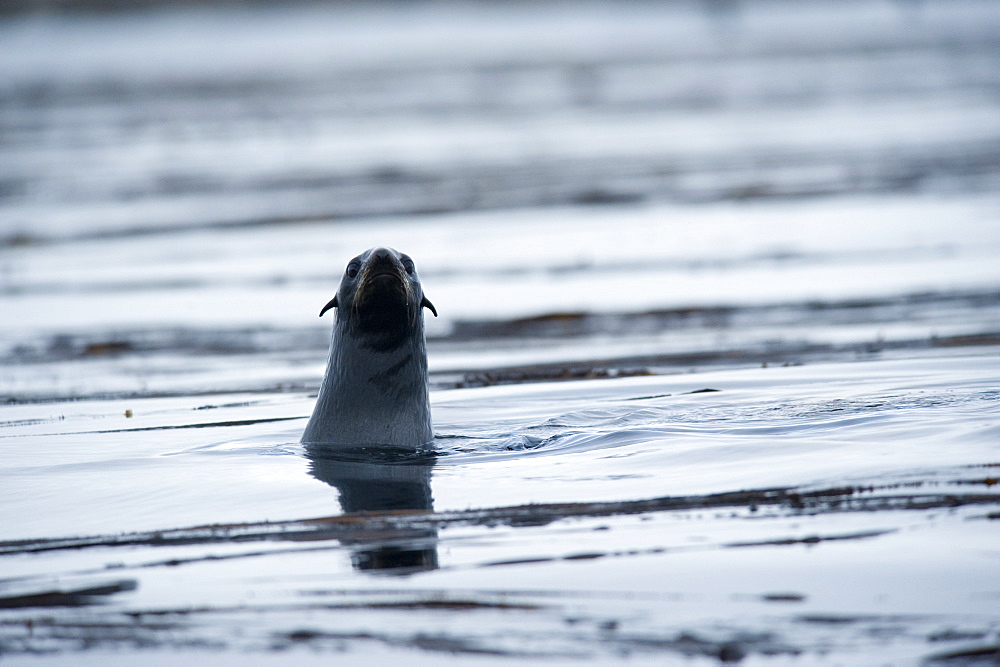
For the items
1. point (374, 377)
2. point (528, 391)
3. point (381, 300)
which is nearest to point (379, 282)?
point (381, 300)

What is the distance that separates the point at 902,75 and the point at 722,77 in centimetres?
463

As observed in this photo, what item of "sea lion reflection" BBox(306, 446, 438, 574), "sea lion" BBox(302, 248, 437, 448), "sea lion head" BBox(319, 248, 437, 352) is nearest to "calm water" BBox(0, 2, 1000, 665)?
"sea lion reflection" BBox(306, 446, 438, 574)

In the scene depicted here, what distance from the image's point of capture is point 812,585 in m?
4.89

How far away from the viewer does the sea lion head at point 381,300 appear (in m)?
7.54

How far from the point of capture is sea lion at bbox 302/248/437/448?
7.76m

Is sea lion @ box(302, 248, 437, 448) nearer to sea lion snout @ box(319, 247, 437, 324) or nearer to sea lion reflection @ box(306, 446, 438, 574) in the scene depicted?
sea lion snout @ box(319, 247, 437, 324)

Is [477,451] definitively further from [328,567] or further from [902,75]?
[902,75]

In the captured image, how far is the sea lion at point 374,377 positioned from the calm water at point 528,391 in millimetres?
297

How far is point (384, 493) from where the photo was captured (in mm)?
6582

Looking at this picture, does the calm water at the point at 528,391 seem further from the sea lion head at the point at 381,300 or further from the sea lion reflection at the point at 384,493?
the sea lion head at the point at 381,300

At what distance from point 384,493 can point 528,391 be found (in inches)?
124

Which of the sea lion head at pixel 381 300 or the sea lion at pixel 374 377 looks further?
the sea lion at pixel 374 377

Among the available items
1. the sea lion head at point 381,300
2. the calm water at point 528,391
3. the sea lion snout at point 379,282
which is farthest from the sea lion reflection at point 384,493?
the sea lion snout at point 379,282

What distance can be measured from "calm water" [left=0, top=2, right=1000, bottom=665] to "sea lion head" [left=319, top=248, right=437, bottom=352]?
2.22 ft
